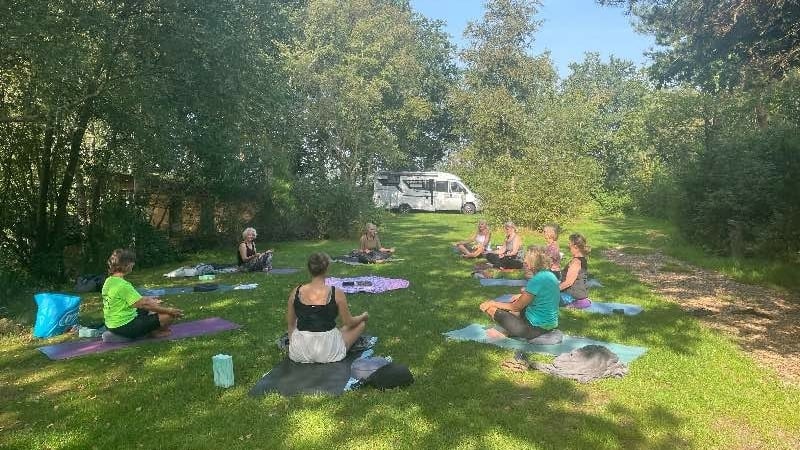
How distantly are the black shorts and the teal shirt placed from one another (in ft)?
13.9

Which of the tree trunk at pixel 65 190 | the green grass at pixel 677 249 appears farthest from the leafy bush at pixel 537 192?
the tree trunk at pixel 65 190

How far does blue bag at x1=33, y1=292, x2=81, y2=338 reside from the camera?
6566 millimetres

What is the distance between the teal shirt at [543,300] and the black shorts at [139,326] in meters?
4.23

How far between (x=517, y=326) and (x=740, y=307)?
4344 millimetres

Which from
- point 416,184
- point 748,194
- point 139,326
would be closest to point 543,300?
point 139,326

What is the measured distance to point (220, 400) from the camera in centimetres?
464

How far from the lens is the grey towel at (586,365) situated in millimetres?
5039

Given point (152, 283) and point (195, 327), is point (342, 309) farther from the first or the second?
point (152, 283)

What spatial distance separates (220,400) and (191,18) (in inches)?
270

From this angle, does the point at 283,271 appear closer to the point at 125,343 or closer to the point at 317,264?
the point at 125,343

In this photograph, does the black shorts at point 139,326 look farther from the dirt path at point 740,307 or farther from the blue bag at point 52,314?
the dirt path at point 740,307

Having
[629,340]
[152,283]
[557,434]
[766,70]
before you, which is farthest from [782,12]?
[152,283]

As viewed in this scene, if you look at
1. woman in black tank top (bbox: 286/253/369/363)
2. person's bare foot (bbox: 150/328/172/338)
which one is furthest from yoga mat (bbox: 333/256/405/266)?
woman in black tank top (bbox: 286/253/369/363)

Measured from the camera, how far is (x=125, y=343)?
6262 mm
